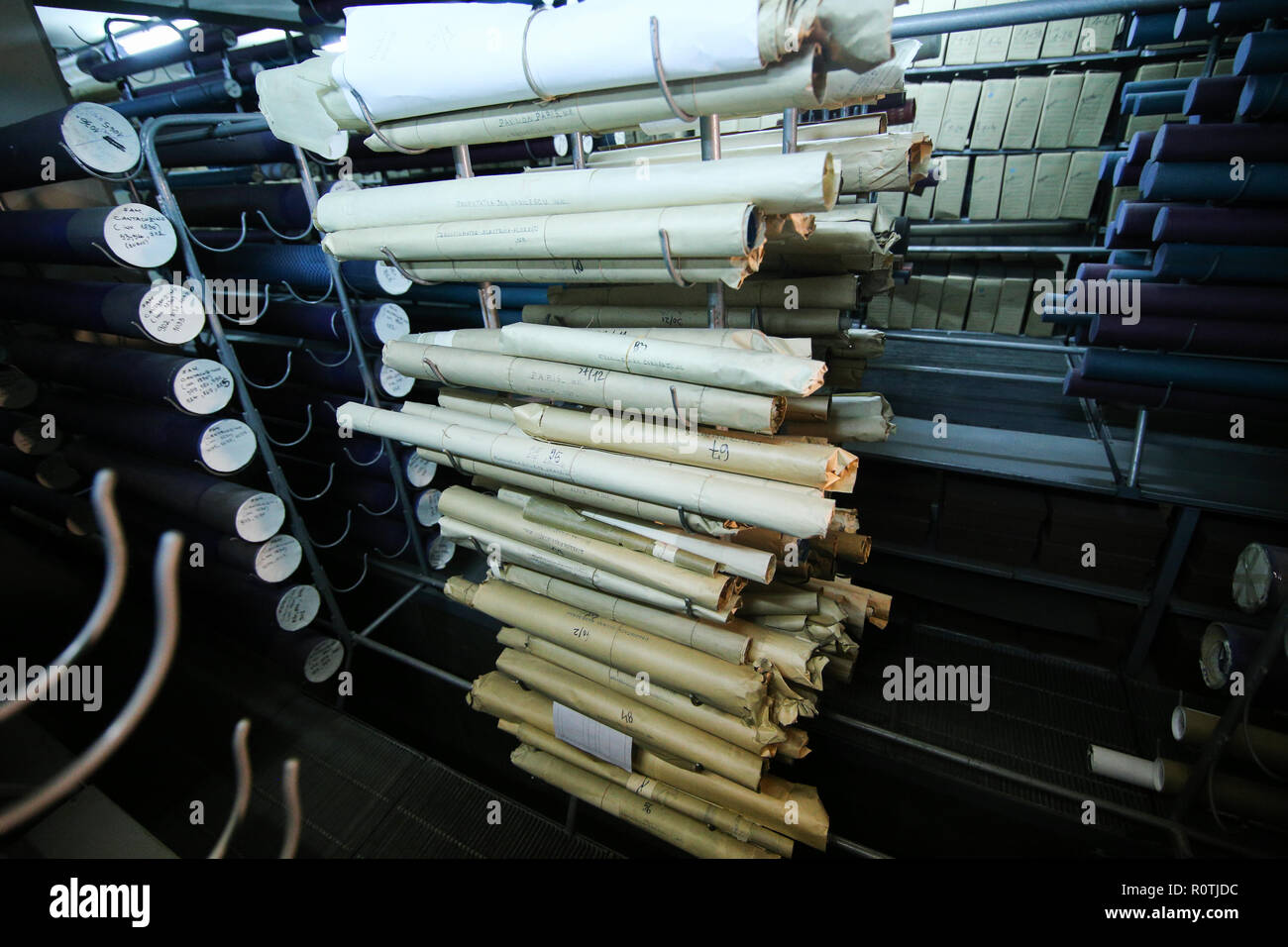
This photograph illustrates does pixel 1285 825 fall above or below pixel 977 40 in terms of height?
below

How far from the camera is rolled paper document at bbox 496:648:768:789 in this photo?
6.33 feet

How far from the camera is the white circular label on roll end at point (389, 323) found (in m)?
2.70

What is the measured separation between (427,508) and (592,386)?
1.90 m

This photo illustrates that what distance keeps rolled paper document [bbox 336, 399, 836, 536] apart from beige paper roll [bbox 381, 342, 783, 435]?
0.16 metres

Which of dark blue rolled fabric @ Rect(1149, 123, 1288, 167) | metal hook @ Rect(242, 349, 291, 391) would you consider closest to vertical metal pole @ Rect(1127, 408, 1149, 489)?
dark blue rolled fabric @ Rect(1149, 123, 1288, 167)

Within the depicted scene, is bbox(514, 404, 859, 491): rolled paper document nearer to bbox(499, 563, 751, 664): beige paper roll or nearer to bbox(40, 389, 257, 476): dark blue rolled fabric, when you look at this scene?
bbox(499, 563, 751, 664): beige paper roll

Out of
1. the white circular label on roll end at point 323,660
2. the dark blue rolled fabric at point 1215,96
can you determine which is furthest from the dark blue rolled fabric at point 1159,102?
the white circular label on roll end at point 323,660

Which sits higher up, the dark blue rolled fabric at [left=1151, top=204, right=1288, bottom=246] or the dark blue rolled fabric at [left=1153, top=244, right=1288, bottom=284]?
the dark blue rolled fabric at [left=1151, top=204, right=1288, bottom=246]

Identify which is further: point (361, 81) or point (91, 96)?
point (91, 96)

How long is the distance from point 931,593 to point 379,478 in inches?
124

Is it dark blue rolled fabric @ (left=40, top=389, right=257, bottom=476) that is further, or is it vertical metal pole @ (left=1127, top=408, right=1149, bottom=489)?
vertical metal pole @ (left=1127, top=408, right=1149, bottom=489)
